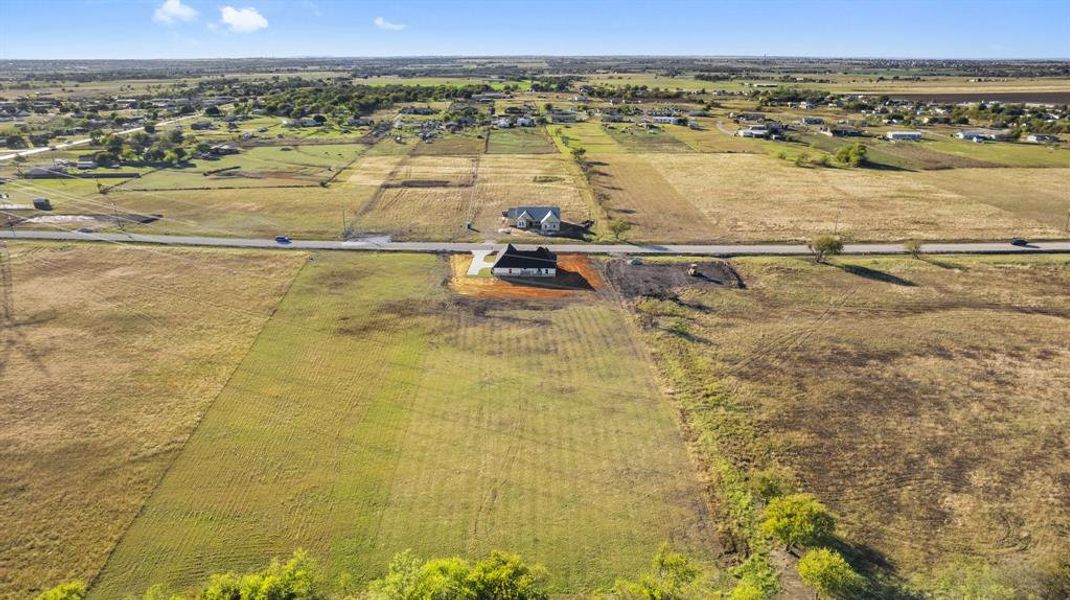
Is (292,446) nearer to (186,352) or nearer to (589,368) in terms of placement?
(186,352)

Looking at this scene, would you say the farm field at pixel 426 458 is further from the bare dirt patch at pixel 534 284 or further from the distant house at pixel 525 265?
the distant house at pixel 525 265

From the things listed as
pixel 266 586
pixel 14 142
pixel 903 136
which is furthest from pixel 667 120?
pixel 266 586

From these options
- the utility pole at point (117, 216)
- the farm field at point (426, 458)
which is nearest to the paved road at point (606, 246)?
the utility pole at point (117, 216)

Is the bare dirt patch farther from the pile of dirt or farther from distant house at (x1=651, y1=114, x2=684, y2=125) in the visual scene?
distant house at (x1=651, y1=114, x2=684, y2=125)

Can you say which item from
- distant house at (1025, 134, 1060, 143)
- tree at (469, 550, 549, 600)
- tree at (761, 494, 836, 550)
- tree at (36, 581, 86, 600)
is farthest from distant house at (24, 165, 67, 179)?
distant house at (1025, 134, 1060, 143)

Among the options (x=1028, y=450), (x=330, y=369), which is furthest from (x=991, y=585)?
(x=330, y=369)

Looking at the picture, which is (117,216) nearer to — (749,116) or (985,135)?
(749,116)
